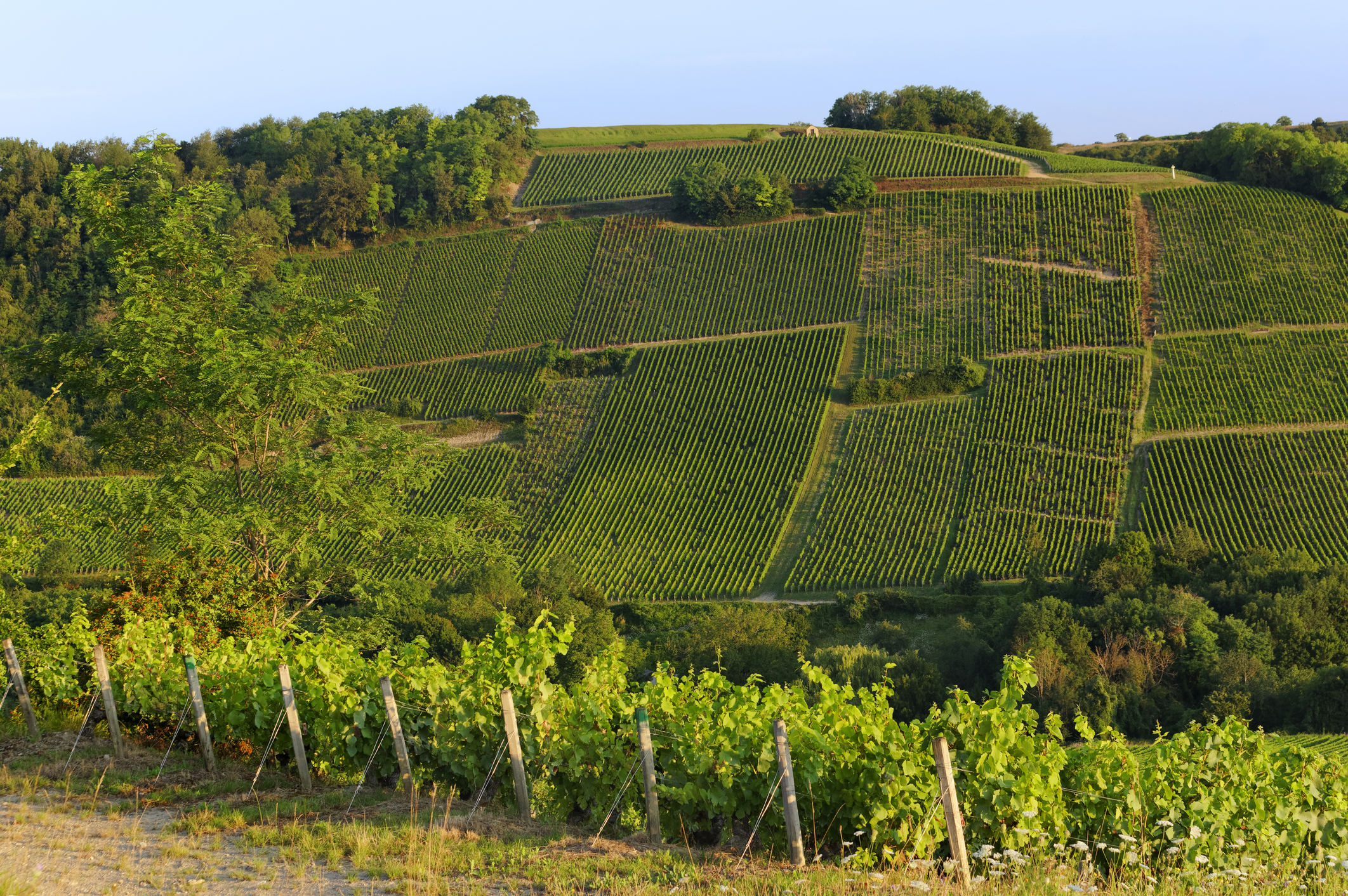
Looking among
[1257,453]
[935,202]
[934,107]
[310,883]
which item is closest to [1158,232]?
[935,202]

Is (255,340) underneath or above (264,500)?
above

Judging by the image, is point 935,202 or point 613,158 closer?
point 935,202

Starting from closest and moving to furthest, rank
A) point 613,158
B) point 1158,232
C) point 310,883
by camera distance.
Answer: point 310,883 → point 1158,232 → point 613,158

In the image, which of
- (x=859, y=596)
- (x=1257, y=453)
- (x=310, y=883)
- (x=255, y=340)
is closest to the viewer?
(x=310, y=883)

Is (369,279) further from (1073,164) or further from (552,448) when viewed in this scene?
(1073,164)

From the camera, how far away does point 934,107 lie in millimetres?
91000

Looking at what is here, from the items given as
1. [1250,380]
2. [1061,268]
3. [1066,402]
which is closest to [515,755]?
[1066,402]

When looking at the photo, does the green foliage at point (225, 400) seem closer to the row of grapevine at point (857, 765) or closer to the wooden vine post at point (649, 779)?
the row of grapevine at point (857, 765)

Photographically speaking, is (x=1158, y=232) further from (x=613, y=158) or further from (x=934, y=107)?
(x=613, y=158)

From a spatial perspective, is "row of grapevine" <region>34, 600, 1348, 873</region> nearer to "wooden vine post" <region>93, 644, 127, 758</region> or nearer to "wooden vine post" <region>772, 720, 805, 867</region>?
"wooden vine post" <region>772, 720, 805, 867</region>

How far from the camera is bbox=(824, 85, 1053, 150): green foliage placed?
88688mm

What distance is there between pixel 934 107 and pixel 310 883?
92.6m

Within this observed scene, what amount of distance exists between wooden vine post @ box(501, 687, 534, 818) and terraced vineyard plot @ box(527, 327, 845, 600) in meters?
37.6

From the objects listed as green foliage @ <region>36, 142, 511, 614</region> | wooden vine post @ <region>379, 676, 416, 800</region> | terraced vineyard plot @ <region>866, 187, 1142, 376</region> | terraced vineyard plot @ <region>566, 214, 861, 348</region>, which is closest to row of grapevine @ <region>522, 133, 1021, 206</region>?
terraced vineyard plot @ <region>866, 187, 1142, 376</region>
